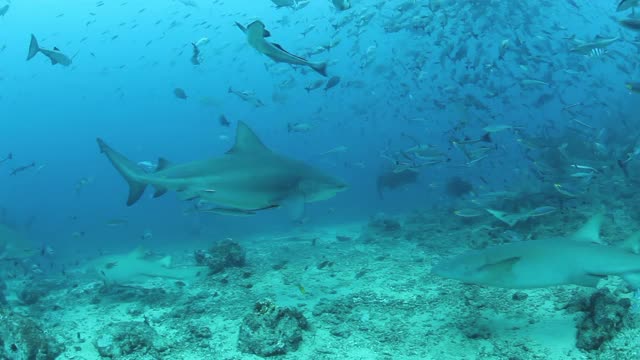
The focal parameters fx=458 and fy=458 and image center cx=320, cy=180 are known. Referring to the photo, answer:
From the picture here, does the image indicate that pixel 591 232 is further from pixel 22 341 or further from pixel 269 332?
pixel 22 341

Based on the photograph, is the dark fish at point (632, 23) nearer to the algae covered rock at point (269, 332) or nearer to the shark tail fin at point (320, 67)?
the shark tail fin at point (320, 67)

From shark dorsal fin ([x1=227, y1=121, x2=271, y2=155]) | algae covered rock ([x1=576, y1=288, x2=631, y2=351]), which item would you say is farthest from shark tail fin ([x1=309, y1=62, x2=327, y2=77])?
algae covered rock ([x1=576, y1=288, x2=631, y2=351])

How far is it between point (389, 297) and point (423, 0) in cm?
1601

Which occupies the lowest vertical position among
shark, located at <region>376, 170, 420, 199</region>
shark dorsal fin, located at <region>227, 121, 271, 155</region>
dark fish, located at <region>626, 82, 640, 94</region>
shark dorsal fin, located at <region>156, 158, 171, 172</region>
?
shark, located at <region>376, 170, 420, 199</region>

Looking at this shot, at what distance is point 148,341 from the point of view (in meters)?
5.14

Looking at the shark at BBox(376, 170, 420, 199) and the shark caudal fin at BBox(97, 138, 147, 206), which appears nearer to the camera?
the shark caudal fin at BBox(97, 138, 147, 206)

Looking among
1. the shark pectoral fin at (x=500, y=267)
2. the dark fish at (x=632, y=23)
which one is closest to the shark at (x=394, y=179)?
the dark fish at (x=632, y=23)

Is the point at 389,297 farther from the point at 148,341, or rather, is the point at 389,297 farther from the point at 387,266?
the point at 148,341

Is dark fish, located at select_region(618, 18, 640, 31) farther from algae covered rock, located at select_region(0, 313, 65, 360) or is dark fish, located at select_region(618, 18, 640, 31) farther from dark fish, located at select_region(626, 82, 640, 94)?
algae covered rock, located at select_region(0, 313, 65, 360)

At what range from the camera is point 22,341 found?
4.73 m

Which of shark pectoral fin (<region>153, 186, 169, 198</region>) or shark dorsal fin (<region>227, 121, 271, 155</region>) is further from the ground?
shark dorsal fin (<region>227, 121, 271, 155</region>)

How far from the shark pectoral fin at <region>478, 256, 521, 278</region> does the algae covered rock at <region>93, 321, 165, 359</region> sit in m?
3.61

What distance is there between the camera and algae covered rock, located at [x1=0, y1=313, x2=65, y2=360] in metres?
4.58

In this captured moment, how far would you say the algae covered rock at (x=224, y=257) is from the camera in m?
8.52
